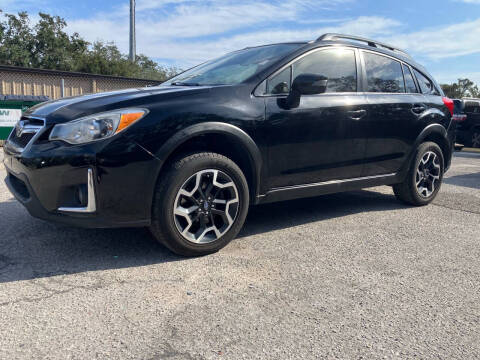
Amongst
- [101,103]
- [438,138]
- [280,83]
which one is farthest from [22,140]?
[438,138]

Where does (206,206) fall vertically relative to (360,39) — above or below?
below

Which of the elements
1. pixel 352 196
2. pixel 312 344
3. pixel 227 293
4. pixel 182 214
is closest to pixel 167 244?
pixel 182 214

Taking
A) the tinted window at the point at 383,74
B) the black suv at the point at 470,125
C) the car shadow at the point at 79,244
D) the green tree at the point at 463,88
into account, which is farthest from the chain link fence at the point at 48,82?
the green tree at the point at 463,88

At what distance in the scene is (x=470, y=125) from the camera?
48.9ft

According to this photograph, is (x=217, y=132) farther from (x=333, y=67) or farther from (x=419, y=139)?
(x=419, y=139)

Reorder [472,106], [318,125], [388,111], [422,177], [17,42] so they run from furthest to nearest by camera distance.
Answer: [17,42], [472,106], [422,177], [388,111], [318,125]

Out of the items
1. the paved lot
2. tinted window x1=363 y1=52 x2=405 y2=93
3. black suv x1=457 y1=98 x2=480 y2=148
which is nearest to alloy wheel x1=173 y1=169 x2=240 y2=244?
the paved lot

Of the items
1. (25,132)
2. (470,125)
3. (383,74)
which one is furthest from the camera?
(470,125)

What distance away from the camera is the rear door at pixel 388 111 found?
4.21m

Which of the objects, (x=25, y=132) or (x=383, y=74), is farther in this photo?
(x=383, y=74)

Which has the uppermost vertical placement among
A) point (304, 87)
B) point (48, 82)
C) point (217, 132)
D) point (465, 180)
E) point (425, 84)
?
point (48, 82)

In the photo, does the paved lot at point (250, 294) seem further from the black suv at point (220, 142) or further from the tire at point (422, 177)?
the tire at point (422, 177)

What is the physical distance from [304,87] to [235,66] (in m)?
0.87

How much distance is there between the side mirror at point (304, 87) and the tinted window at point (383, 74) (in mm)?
1040
